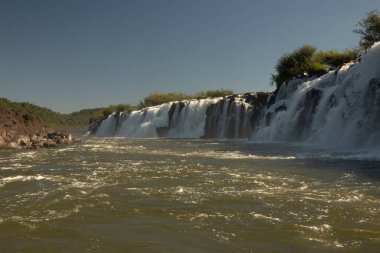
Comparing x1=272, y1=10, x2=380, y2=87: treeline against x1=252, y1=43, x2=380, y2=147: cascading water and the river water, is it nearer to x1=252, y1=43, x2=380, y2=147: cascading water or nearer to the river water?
x1=252, y1=43, x2=380, y2=147: cascading water

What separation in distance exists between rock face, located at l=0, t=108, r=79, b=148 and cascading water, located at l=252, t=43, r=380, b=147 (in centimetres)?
1846

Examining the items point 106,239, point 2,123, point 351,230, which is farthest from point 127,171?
point 2,123

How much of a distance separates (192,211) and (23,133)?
3587 cm

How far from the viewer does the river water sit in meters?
5.97

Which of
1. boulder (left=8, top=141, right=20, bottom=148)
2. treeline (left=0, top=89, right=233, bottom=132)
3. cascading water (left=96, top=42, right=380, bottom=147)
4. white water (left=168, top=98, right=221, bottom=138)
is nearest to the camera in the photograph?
cascading water (left=96, top=42, right=380, bottom=147)

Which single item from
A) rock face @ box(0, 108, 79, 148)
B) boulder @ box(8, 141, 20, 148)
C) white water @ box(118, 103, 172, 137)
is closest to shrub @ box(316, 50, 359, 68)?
white water @ box(118, 103, 172, 137)

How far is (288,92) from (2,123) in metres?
26.2

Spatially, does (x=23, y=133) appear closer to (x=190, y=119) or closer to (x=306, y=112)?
(x=190, y=119)

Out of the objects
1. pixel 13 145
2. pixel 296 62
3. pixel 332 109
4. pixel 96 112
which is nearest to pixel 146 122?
pixel 296 62

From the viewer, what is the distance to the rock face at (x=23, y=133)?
30.9m

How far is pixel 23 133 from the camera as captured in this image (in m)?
40.0

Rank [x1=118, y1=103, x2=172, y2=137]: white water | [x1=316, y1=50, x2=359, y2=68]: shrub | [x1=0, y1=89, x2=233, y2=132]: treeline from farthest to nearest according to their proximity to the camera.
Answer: [x1=0, y1=89, x2=233, y2=132]: treeline, [x1=118, y1=103, x2=172, y2=137]: white water, [x1=316, y1=50, x2=359, y2=68]: shrub

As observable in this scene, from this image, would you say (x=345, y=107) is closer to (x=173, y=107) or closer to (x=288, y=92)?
(x=288, y=92)

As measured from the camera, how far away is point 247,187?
10680mm
